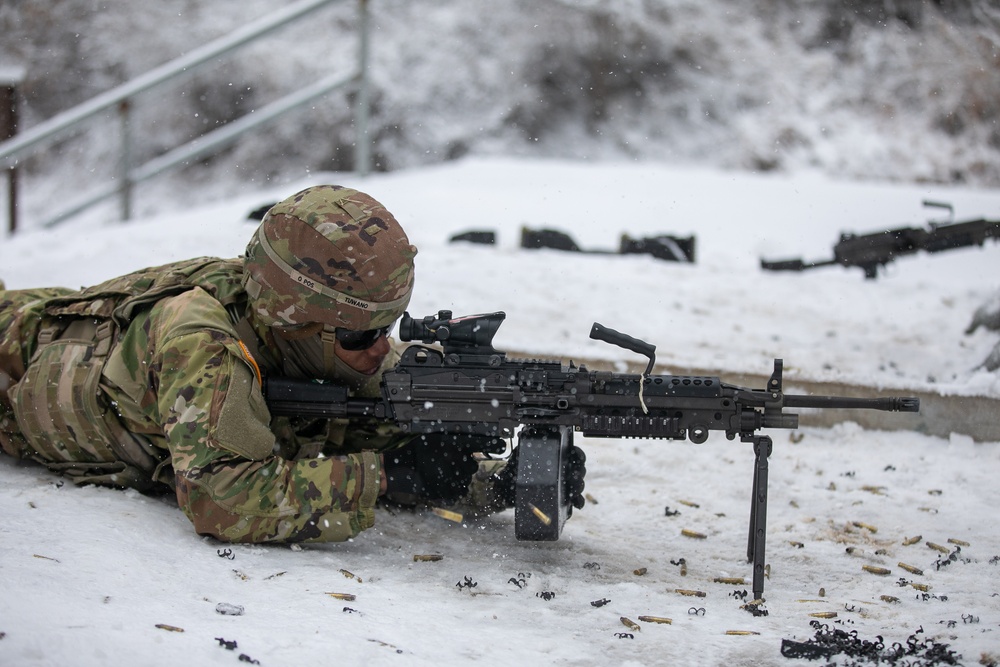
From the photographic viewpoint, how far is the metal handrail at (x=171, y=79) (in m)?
8.06

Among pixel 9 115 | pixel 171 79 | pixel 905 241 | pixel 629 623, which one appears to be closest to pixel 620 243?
pixel 905 241

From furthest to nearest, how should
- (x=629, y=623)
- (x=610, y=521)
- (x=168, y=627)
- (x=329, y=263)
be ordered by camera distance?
(x=610, y=521), (x=329, y=263), (x=629, y=623), (x=168, y=627)

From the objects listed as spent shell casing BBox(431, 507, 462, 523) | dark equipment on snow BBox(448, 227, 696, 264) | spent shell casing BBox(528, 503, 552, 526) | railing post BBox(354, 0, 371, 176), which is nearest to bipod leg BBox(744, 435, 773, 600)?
spent shell casing BBox(528, 503, 552, 526)

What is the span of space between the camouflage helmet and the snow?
0.78 meters

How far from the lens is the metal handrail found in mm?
8062

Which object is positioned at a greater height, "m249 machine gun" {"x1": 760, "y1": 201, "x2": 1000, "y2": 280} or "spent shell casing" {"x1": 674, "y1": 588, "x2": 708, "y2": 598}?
"m249 machine gun" {"x1": 760, "y1": 201, "x2": 1000, "y2": 280}

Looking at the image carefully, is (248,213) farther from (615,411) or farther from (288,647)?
(288,647)

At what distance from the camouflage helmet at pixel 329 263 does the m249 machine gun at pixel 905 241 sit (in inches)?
156

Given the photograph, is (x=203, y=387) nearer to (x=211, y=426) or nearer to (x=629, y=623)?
(x=211, y=426)

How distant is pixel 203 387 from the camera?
3.36m

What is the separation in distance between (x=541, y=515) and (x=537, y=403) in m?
0.36

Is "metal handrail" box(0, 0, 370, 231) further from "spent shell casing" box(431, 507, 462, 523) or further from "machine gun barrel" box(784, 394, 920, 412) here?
"machine gun barrel" box(784, 394, 920, 412)

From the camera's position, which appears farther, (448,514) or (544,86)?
(544,86)

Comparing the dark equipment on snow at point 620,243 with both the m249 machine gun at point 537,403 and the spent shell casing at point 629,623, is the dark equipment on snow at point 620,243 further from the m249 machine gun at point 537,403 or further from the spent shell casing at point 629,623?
the spent shell casing at point 629,623
